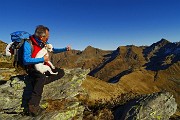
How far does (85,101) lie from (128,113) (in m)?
4.18

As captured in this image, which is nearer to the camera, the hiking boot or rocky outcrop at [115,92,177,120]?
the hiking boot

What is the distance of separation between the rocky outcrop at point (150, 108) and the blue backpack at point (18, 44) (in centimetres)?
753

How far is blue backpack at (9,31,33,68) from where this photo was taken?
1325 cm

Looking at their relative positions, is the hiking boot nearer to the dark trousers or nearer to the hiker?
the hiker

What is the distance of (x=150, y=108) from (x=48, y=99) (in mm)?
6775

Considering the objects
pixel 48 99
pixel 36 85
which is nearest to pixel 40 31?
pixel 36 85

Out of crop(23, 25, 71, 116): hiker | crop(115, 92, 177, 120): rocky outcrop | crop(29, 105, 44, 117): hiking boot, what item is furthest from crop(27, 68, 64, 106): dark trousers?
crop(115, 92, 177, 120): rocky outcrop

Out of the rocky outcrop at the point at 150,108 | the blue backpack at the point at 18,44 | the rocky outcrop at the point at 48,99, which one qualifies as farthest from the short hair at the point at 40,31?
the rocky outcrop at the point at 150,108

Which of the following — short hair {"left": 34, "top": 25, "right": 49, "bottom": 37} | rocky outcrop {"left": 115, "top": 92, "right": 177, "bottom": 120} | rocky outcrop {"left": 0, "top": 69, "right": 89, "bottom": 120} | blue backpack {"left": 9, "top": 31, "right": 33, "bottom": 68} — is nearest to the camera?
short hair {"left": 34, "top": 25, "right": 49, "bottom": 37}

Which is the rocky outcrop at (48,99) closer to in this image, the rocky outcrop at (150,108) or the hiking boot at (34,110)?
the hiking boot at (34,110)

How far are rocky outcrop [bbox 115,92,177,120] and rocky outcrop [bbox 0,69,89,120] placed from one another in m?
3.08

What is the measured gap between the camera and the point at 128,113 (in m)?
16.0

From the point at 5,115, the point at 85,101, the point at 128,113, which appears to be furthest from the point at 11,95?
the point at 128,113

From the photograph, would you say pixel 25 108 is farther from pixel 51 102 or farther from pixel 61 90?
pixel 61 90
